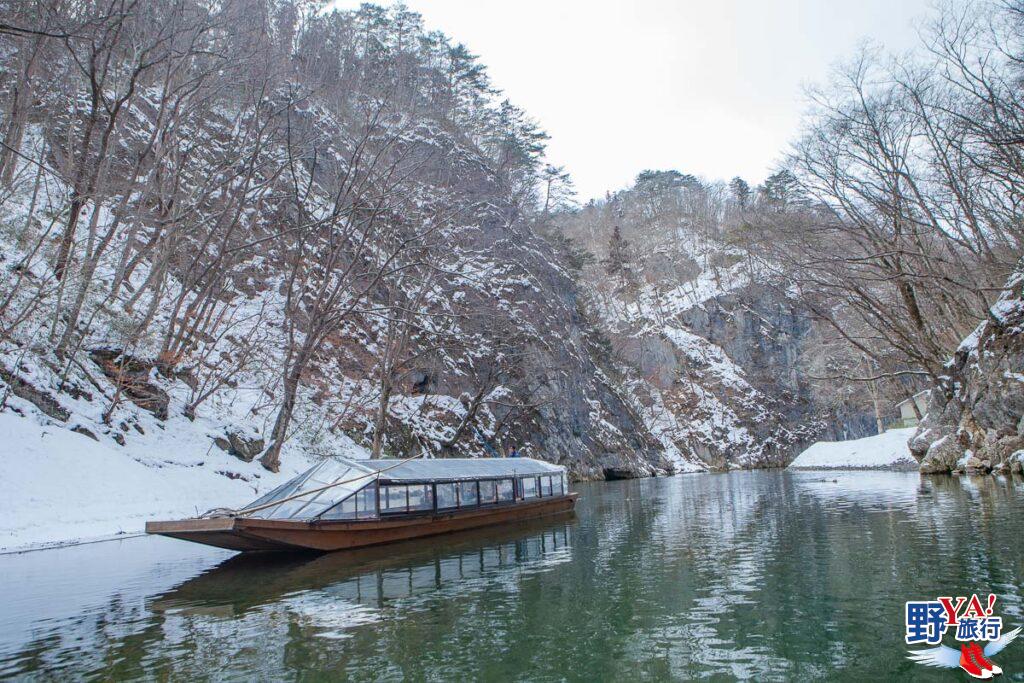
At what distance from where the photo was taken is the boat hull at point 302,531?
49.3 ft

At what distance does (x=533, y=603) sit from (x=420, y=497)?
955cm

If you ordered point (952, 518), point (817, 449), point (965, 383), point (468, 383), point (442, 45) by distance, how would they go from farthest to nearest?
1. point (442, 45)
2. point (817, 449)
3. point (468, 383)
4. point (965, 383)
5. point (952, 518)

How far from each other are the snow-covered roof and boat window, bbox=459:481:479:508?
232mm

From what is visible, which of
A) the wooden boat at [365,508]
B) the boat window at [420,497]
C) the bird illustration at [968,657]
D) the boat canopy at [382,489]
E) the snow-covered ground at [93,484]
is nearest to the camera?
the bird illustration at [968,657]

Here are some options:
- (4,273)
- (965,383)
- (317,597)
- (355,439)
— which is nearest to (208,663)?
(317,597)

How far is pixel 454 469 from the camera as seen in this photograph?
21.5 m

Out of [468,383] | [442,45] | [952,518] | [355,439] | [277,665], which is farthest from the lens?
[442,45]

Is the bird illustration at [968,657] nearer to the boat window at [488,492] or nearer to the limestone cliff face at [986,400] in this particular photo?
the boat window at [488,492]

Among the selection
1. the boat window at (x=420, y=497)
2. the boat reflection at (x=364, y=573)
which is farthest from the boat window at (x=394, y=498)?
the boat reflection at (x=364, y=573)

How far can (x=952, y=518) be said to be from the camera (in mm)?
16312

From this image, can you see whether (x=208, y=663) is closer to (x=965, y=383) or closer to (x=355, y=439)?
(x=355, y=439)

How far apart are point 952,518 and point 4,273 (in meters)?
30.5

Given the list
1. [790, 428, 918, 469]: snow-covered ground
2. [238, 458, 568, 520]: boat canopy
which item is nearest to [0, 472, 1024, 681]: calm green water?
[238, 458, 568, 520]: boat canopy

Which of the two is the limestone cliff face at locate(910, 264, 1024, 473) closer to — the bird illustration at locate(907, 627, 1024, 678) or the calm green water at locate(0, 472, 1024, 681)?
the calm green water at locate(0, 472, 1024, 681)
